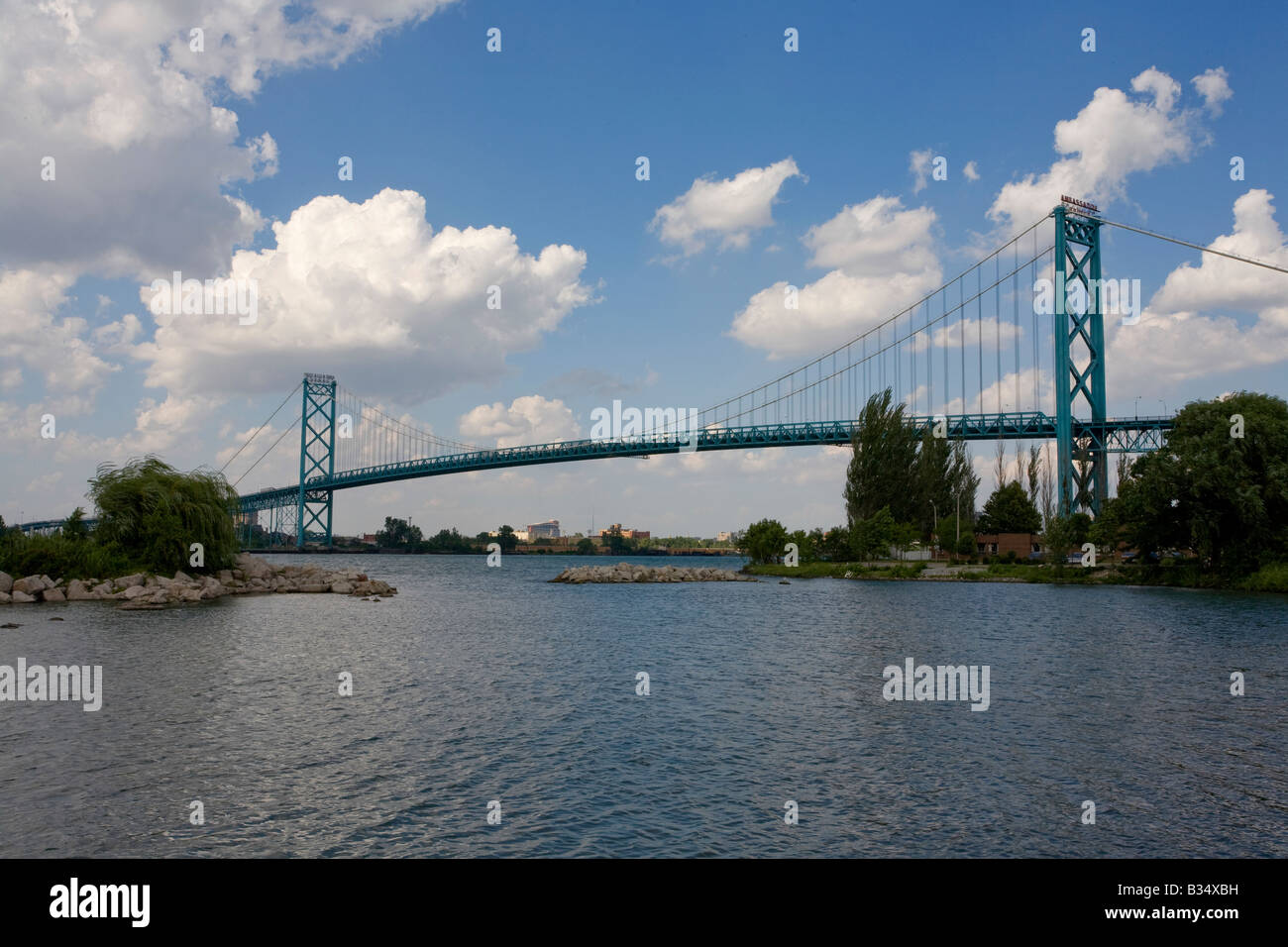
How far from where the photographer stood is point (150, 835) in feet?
29.3

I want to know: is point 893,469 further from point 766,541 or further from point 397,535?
point 397,535

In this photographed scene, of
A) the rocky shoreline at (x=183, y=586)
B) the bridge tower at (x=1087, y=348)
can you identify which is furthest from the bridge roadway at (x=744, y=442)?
the rocky shoreline at (x=183, y=586)

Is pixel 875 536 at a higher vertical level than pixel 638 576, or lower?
higher

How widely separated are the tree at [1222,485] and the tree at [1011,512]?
31.5 m

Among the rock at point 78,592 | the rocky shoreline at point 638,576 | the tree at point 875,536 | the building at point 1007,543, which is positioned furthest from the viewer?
the building at point 1007,543

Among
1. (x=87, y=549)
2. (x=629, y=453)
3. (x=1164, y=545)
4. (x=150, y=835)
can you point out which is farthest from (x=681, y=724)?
(x=629, y=453)

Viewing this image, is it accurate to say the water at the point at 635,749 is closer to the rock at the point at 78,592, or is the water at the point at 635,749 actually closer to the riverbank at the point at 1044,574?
the rock at the point at 78,592

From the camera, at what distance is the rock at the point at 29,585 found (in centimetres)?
3454

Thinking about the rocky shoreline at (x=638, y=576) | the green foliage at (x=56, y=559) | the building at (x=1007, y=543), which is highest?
the green foliage at (x=56, y=559)

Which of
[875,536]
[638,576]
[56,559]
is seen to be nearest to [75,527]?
[56,559]

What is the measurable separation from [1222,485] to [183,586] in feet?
171

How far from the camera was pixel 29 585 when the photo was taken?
1367 inches
